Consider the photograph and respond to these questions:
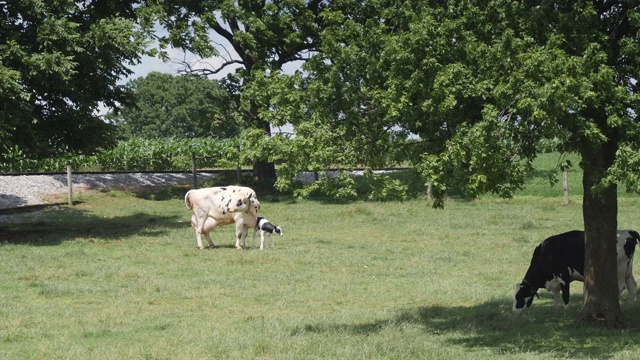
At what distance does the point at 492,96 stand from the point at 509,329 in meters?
3.86

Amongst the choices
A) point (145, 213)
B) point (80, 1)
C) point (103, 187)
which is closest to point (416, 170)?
point (80, 1)

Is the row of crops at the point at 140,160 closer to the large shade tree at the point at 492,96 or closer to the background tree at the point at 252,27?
the background tree at the point at 252,27

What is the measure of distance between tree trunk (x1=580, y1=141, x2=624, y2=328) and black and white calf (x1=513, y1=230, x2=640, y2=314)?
4.58ft

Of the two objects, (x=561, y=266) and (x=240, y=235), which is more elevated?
(x=561, y=266)

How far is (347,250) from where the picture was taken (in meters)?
24.0

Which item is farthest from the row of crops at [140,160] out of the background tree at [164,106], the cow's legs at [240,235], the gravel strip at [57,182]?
the background tree at [164,106]

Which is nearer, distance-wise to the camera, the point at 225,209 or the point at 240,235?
the point at 240,235

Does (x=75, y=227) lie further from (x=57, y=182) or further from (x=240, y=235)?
(x=57, y=182)

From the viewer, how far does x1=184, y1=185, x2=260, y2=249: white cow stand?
2531 centimetres

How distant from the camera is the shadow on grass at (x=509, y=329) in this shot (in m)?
12.4

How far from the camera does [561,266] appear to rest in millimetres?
15680

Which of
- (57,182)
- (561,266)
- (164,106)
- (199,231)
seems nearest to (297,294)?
(561,266)

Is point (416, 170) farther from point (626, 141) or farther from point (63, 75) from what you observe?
point (63, 75)

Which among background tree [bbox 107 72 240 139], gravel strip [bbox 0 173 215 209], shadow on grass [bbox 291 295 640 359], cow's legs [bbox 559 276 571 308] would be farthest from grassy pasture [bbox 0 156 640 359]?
background tree [bbox 107 72 240 139]
